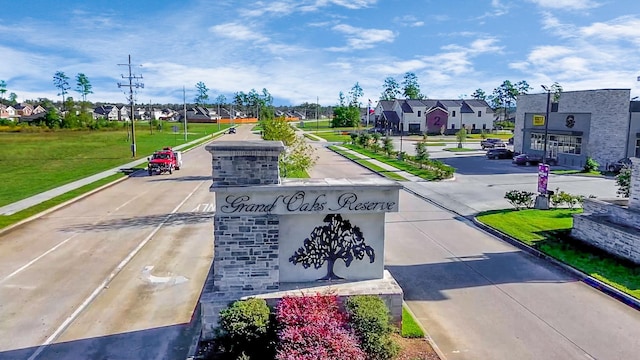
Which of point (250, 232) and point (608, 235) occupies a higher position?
point (250, 232)

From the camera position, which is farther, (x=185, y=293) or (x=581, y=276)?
(x=581, y=276)

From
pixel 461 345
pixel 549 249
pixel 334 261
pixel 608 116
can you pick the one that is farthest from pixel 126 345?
pixel 608 116

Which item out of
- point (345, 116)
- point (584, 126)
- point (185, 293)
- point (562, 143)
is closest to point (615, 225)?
point (185, 293)

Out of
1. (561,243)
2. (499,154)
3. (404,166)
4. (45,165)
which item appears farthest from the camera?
(499,154)

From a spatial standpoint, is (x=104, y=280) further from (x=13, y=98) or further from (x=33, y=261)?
(x=13, y=98)

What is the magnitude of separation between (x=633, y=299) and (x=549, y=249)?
4.16 m

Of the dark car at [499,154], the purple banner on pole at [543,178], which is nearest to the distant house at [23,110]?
the dark car at [499,154]

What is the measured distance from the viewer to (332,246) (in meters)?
10.8

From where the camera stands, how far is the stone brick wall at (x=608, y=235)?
14.9m

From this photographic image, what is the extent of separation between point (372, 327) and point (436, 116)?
87.0 metres

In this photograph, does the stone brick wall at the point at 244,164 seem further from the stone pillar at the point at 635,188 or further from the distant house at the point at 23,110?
the distant house at the point at 23,110

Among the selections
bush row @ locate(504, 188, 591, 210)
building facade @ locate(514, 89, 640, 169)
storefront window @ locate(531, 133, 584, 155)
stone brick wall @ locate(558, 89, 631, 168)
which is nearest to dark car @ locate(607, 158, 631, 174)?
building facade @ locate(514, 89, 640, 169)

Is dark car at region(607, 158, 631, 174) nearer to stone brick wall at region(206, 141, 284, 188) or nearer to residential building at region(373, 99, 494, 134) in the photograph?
stone brick wall at region(206, 141, 284, 188)

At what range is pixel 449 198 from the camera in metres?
26.6
